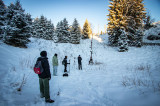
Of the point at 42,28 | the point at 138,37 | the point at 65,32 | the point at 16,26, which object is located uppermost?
the point at 42,28

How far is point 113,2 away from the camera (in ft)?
68.6

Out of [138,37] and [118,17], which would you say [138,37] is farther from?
[118,17]

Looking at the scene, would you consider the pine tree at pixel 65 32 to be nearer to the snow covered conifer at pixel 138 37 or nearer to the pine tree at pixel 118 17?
the pine tree at pixel 118 17

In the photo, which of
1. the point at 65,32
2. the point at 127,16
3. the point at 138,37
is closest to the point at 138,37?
the point at 138,37

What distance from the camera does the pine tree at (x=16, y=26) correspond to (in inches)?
365

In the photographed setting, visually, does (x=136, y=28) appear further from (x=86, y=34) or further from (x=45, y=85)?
(x=45, y=85)

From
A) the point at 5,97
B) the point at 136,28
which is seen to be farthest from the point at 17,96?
the point at 136,28

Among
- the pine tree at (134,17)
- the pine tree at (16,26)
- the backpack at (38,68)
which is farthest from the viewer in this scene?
the pine tree at (134,17)

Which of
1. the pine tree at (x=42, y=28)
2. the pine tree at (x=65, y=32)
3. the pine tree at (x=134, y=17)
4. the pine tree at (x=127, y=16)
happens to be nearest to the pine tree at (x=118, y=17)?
the pine tree at (x=127, y=16)

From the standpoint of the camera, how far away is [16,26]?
9414 millimetres

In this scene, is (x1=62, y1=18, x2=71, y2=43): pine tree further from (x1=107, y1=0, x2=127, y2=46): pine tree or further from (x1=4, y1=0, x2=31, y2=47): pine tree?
(x1=4, y1=0, x2=31, y2=47): pine tree

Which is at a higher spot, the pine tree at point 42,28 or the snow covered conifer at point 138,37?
the pine tree at point 42,28

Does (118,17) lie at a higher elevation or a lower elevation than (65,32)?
higher

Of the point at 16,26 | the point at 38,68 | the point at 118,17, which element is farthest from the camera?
the point at 118,17
